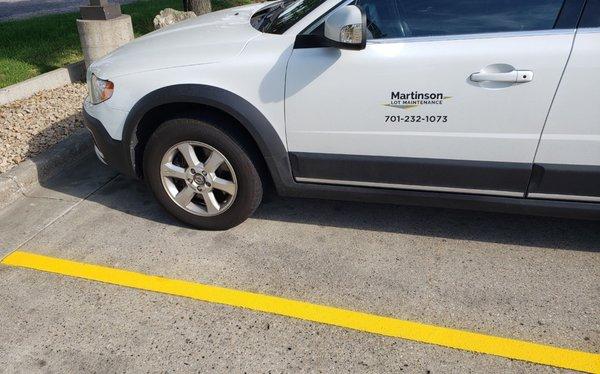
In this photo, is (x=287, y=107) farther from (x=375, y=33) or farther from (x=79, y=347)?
(x=79, y=347)

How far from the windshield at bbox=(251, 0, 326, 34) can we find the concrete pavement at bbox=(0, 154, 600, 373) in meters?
1.25

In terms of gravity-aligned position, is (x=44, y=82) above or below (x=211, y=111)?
below

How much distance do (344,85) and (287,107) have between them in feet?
1.15

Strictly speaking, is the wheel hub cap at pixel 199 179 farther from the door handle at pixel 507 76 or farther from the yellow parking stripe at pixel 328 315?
the door handle at pixel 507 76

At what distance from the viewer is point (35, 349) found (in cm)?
245

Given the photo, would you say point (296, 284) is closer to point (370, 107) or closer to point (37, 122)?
point (370, 107)

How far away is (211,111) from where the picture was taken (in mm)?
3045

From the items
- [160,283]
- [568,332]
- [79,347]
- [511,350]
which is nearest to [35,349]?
[79,347]

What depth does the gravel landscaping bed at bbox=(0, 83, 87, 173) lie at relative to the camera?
4238 mm

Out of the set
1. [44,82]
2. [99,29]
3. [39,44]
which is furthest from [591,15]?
[39,44]

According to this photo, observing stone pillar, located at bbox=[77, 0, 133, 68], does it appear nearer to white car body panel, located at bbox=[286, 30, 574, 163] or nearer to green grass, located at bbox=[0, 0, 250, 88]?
green grass, located at bbox=[0, 0, 250, 88]

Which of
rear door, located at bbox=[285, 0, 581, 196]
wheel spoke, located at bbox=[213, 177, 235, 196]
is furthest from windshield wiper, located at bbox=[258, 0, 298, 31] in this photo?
wheel spoke, located at bbox=[213, 177, 235, 196]

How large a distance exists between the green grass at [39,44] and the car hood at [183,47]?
3.06 meters

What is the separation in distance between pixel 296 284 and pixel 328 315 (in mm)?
313
